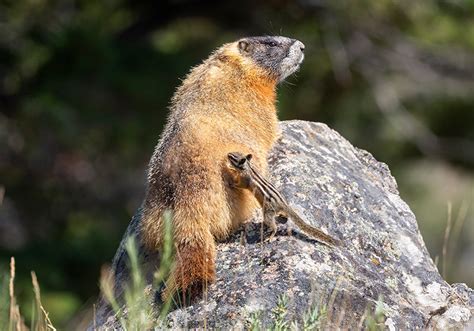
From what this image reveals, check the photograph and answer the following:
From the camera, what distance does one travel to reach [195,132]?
19.4 ft

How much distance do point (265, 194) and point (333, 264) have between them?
0.57m

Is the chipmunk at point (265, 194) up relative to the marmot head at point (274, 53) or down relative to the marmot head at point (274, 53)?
down

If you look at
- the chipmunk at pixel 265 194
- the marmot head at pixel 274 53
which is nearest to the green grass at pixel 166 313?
the chipmunk at pixel 265 194

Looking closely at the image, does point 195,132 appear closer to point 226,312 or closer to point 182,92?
→ point 182,92

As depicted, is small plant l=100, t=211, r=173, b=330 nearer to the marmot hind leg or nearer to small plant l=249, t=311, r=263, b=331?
the marmot hind leg

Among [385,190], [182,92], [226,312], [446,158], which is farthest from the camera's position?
[446,158]

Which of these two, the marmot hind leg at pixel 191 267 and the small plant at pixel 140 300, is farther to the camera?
the marmot hind leg at pixel 191 267

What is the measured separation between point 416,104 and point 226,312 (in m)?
12.8

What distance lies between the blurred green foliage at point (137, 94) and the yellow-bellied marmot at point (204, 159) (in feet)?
18.1

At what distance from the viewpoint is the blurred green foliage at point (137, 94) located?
515 inches

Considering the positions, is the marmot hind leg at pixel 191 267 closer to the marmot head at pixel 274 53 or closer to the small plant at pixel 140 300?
the small plant at pixel 140 300

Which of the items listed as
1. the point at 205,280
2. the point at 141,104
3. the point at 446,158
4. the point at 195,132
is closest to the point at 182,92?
the point at 195,132

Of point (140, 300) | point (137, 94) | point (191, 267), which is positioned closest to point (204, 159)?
point (191, 267)

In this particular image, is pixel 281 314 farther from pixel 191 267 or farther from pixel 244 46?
pixel 244 46
